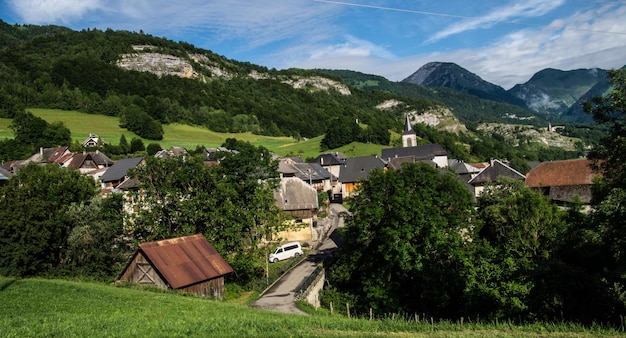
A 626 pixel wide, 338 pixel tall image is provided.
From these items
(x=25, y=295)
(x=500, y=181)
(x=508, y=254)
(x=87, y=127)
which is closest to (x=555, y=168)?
(x=500, y=181)

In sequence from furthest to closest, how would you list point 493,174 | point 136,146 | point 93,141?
point 136,146, point 93,141, point 493,174

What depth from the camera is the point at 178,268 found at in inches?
945

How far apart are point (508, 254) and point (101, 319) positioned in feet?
72.0

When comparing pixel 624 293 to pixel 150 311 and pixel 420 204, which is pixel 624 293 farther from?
pixel 150 311

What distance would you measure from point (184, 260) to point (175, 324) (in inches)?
453

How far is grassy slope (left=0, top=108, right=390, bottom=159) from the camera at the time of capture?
3812 inches

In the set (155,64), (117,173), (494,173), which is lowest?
(494,173)

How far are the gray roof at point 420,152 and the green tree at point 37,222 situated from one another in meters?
67.6

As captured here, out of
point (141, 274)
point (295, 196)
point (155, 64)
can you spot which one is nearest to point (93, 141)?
point (295, 196)

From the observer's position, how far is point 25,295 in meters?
19.6

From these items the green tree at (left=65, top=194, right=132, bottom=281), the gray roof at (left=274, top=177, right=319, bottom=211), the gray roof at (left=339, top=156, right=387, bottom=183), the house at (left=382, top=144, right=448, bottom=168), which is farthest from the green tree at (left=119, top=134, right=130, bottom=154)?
the green tree at (left=65, top=194, right=132, bottom=281)

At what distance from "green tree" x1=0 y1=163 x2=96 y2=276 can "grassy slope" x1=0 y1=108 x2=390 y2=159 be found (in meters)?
62.3

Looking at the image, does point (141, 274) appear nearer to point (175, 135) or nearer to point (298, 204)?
point (298, 204)

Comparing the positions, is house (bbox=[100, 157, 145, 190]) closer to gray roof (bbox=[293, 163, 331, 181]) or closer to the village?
the village
